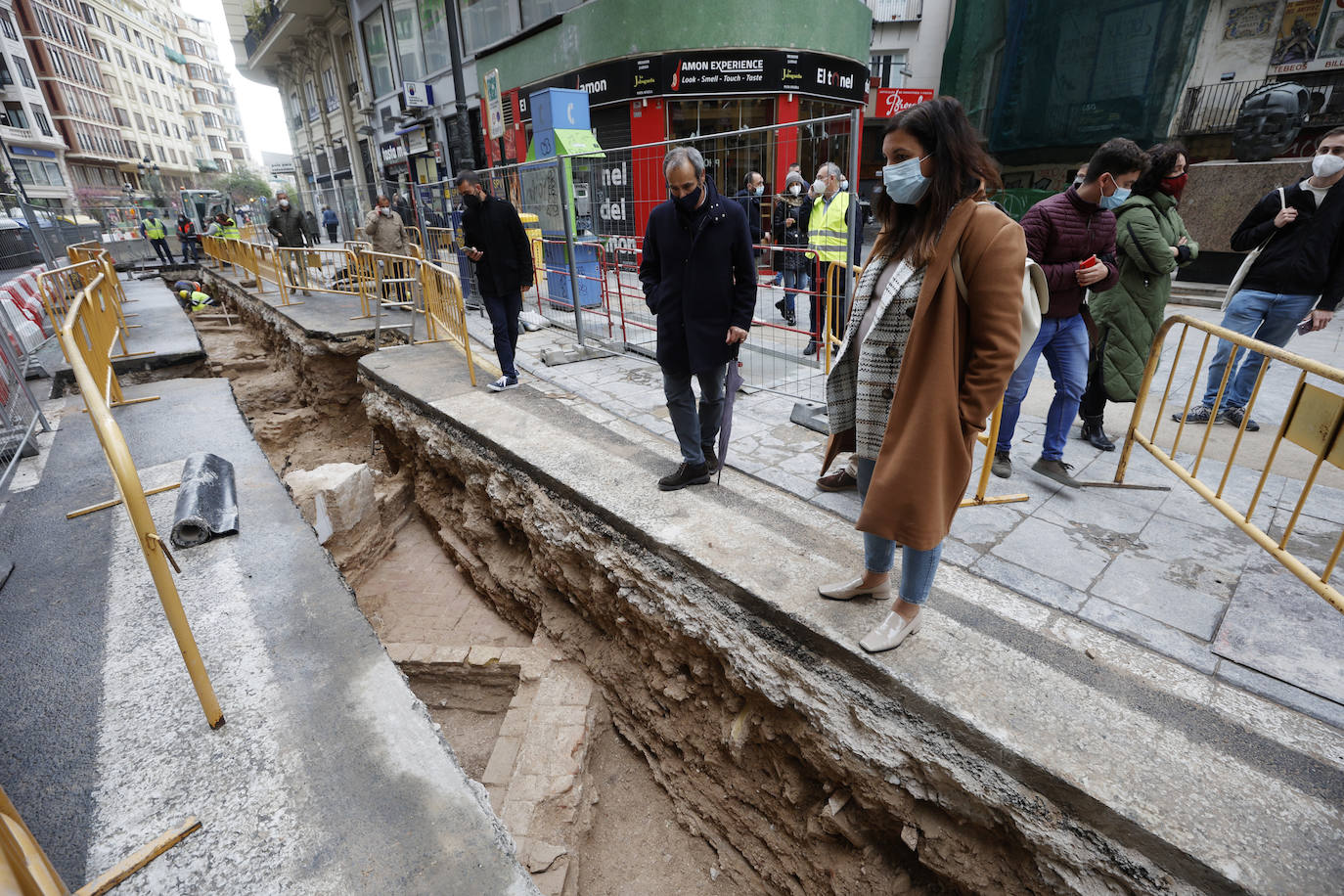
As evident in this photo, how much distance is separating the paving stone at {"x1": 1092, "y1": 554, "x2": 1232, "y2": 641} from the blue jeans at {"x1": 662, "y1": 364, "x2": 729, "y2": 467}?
7.04 feet

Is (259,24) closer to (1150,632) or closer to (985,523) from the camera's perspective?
(985,523)

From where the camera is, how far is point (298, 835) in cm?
184

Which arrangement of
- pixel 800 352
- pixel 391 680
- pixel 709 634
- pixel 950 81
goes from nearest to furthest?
pixel 391 680
pixel 709 634
pixel 800 352
pixel 950 81

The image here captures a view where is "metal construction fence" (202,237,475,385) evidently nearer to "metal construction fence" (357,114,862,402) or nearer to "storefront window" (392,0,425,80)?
"metal construction fence" (357,114,862,402)

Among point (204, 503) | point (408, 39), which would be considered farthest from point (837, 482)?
point (408, 39)

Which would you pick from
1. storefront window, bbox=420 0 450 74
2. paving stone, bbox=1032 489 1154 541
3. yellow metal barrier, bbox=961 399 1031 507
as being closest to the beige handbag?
paving stone, bbox=1032 489 1154 541

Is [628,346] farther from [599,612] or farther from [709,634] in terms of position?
[709,634]

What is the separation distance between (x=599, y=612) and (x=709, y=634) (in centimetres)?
104

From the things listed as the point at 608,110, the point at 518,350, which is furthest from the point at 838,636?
the point at 608,110

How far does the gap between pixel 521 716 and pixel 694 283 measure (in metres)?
2.59

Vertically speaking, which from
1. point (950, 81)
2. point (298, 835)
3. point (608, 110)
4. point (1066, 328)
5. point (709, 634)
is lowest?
point (709, 634)

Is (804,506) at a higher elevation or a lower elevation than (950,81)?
lower

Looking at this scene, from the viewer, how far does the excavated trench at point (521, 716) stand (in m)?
2.90

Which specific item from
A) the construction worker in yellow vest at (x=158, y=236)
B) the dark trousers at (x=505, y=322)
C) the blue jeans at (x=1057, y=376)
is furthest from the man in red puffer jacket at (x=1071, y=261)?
the construction worker in yellow vest at (x=158, y=236)
